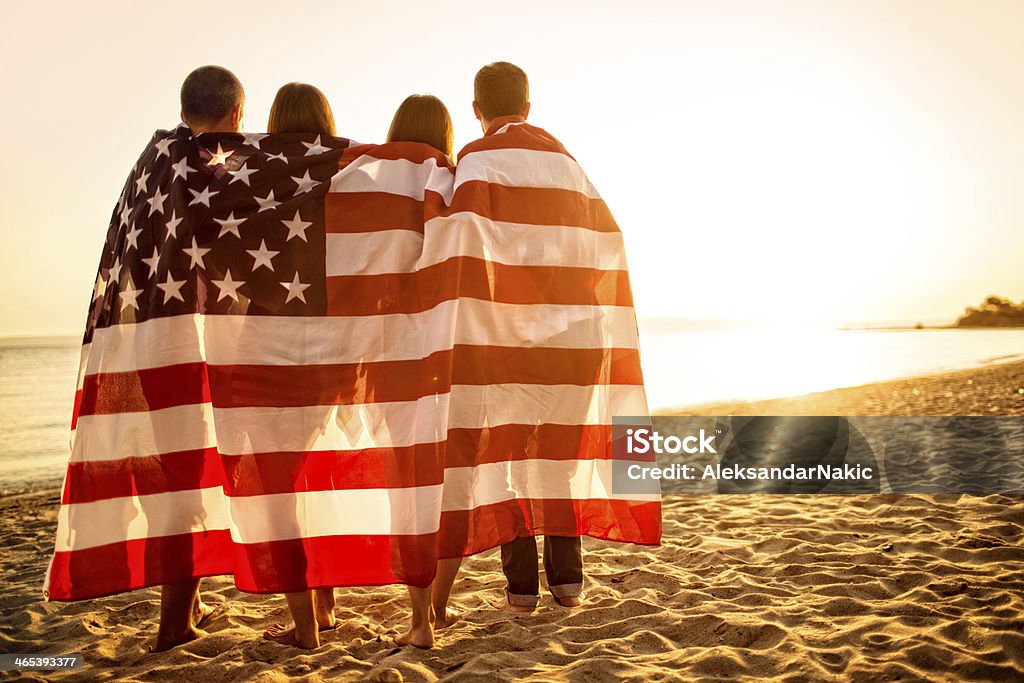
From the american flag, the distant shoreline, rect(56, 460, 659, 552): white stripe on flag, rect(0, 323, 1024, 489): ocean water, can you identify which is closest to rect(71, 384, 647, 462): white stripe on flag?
the american flag

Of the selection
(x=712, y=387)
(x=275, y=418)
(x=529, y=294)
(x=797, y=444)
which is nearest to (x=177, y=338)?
(x=275, y=418)

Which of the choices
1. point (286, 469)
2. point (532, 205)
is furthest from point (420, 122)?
point (286, 469)

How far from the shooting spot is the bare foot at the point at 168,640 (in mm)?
2787

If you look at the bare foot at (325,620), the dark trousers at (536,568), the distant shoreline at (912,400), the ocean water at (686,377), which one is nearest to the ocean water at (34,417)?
the ocean water at (686,377)

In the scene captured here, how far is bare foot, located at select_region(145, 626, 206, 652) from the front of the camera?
2.79 metres

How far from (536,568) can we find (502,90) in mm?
2345

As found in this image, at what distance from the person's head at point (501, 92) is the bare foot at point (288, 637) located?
2468 mm

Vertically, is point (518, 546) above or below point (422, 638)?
above

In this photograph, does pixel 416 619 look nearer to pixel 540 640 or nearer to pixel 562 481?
pixel 540 640

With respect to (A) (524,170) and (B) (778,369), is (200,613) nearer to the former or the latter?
(A) (524,170)

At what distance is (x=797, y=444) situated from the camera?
691 centimetres

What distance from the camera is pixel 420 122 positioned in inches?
119

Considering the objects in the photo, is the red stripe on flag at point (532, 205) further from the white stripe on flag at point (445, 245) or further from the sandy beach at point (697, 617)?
the sandy beach at point (697, 617)

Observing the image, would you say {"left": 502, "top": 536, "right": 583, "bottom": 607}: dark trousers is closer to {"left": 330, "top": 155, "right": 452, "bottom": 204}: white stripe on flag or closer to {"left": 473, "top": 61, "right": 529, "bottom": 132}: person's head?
{"left": 330, "top": 155, "right": 452, "bottom": 204}: white stripe on flag
